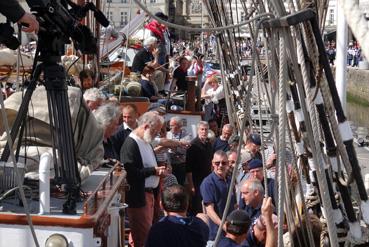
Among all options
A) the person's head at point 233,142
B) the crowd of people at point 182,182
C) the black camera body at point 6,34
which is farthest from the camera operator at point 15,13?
the person's head at point 233,142

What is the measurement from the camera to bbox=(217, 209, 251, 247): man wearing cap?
4.34 meters

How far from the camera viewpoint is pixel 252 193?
526cm

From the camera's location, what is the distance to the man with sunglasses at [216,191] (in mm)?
5820

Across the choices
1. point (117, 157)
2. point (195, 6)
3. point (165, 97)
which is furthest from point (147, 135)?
point (195, 6)

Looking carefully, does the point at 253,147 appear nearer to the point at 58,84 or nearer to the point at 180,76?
the point at 58,84

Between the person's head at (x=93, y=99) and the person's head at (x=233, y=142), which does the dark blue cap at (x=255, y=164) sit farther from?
the person's head at (x=233, y=142)

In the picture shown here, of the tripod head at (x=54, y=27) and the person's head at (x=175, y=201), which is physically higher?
the tripod head at (x=54, y=27)

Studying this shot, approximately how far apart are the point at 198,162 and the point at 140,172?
179 centimetres

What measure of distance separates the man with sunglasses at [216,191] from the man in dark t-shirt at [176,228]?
1334 mm

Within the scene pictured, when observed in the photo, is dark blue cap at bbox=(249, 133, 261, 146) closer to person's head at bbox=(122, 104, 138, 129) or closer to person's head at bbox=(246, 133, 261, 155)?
person's head at bbox=(246, 133, 261, 155)

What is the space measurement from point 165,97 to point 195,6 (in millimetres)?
77336

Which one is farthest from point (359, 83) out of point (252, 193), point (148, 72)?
point (252, 193)

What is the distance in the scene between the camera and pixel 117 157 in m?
6.21

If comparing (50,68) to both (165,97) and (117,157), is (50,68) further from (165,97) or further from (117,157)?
(165,97)
